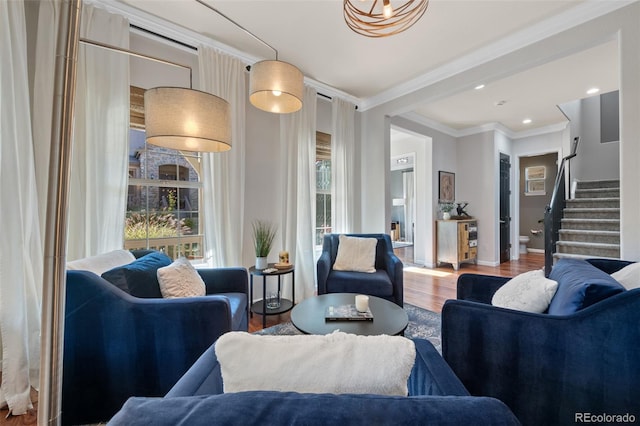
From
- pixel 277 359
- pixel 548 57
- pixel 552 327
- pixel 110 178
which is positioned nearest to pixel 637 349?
pixel 552 327

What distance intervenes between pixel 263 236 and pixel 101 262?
142 cm

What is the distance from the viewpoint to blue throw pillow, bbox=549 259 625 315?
1127 mm

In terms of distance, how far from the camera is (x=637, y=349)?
1.04m

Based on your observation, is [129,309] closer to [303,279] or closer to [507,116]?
[303,279]

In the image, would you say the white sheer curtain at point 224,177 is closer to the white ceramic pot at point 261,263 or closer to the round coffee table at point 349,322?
the white ceramic pot at point 261,263

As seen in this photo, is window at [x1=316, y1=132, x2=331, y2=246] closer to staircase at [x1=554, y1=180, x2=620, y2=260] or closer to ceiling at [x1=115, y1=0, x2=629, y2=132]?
ceiling at [x1=115, y1=0, x2=629, y2=132]

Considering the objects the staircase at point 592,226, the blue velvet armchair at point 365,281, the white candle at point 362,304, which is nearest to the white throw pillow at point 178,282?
the white candle at point 362,304

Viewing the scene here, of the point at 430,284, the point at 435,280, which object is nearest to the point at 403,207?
the point at 435,280

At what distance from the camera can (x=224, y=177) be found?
2732 millimetres

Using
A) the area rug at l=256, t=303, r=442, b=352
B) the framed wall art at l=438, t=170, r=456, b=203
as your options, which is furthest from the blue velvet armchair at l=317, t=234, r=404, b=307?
the framed wall art at l=438, t=170, r=456, b=203

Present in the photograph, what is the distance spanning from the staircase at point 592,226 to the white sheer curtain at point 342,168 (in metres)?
2.63

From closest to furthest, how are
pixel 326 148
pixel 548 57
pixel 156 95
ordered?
1. pixel 156 95
2. pixel 548 57
3. pixel 326 148

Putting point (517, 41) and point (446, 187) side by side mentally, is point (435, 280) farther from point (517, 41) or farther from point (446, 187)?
point (517, 41)

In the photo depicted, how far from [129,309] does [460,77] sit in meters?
3.70
